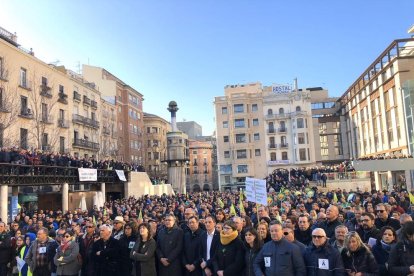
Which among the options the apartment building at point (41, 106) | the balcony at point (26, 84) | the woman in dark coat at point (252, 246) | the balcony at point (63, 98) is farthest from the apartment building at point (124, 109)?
the woman in dark coat at point (252, 246)

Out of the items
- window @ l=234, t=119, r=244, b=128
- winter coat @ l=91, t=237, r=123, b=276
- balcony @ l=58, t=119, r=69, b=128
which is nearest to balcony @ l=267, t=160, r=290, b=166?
window @ l=234, t=119, r=244, b=128

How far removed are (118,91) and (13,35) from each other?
2296 cm

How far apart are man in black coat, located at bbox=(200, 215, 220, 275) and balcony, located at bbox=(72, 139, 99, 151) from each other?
38948 millimetres

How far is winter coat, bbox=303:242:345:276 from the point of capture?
520cm

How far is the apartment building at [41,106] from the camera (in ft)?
106

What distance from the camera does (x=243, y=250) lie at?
6.47 metres

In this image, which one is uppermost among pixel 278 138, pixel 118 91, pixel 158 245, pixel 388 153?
pixel 118 91

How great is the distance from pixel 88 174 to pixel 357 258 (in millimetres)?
24091

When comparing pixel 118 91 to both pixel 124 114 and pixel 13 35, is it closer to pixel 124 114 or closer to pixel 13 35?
pixel 124 114

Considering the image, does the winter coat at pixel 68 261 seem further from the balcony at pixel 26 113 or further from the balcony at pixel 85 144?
the balcony at pixel 85 144

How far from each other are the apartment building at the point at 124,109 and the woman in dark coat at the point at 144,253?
166 feet

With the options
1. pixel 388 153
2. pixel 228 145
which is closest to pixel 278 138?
pixel 228 145

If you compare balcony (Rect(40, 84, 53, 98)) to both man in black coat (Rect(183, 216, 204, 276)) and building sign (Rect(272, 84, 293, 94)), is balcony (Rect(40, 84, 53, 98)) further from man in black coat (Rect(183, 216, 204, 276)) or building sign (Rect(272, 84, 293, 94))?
building sign (Rect(272, 84, 293, 94))

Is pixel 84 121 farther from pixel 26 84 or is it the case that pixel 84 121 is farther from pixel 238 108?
pixel 238 108
